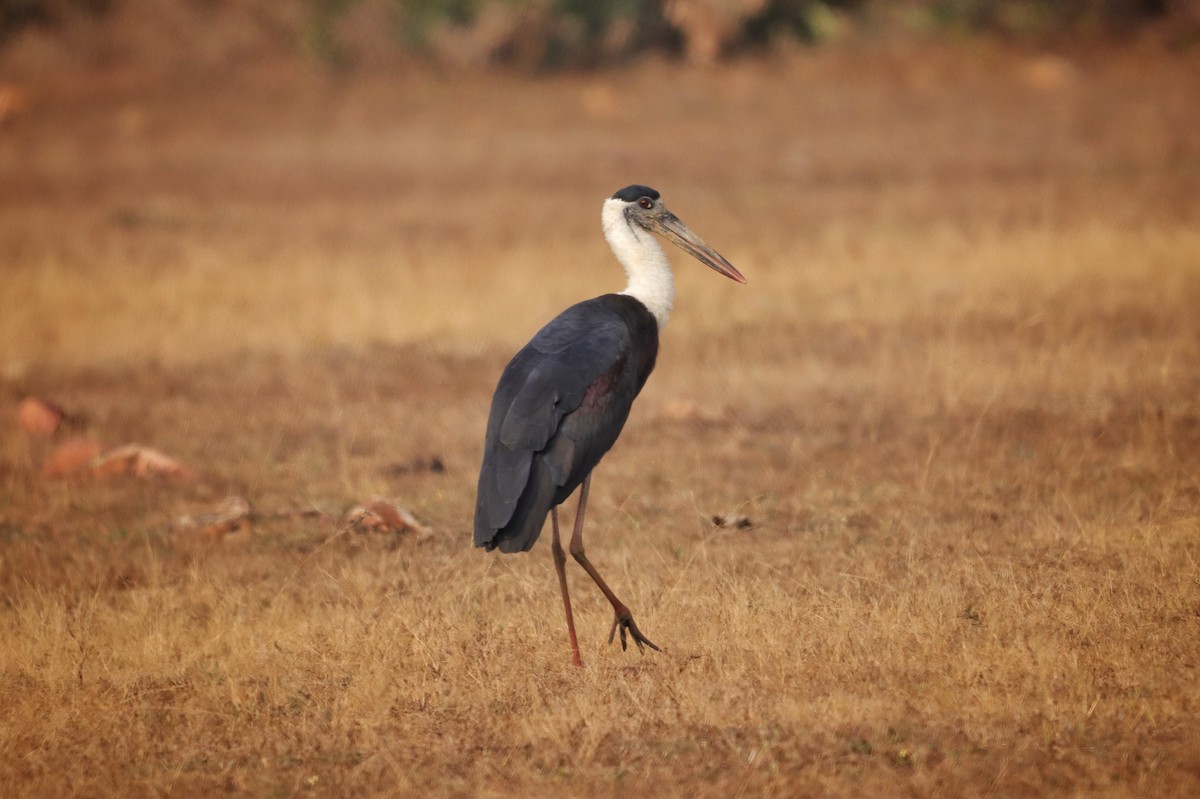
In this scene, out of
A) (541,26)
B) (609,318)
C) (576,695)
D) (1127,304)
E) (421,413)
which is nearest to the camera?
(576,695)

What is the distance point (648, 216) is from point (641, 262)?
248 mm

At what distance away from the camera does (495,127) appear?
63.0ft

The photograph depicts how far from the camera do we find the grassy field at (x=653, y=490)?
4207mm

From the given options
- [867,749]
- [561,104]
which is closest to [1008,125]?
[561,104]

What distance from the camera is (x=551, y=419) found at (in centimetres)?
486

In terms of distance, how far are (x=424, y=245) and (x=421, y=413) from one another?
16.7 ft

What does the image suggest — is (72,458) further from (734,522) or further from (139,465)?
(734,522)

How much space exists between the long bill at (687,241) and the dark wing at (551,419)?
69 centimetres

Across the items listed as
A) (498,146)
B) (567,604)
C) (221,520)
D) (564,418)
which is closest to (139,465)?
→ (221,520)

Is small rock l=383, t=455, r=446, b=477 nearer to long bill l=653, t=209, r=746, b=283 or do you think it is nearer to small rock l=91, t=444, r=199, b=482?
small rock l=91, t=444, r=199, b=482

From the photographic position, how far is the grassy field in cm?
421

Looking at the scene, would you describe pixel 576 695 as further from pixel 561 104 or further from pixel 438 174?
pixel 561 104

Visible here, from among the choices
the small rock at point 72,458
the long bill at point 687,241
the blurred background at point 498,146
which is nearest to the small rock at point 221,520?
the small rock at point 72,458

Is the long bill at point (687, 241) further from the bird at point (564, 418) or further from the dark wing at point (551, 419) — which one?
the dark wing at point (551, 419)
